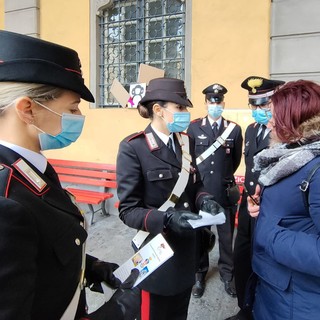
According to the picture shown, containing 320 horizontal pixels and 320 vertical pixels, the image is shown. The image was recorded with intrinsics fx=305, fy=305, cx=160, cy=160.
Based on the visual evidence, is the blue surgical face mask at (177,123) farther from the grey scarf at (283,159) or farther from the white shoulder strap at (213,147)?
the white shoulder strap at (213,147)

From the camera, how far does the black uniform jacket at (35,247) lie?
73 centimetres

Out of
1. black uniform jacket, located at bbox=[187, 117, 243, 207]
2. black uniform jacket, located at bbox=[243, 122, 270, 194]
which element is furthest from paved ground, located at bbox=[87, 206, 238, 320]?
black uniform jacket, located at bbox=[243, 122, 270, 194]

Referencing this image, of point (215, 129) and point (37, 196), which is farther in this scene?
point (215, 129)

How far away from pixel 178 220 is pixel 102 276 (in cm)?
47

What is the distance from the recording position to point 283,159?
138cm

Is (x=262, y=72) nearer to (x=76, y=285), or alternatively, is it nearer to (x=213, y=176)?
(x=213, y=176)

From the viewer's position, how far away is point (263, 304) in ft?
4.96

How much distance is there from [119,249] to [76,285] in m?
2.99

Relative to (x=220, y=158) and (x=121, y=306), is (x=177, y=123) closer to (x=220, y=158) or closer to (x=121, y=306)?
(x=121, y=306)

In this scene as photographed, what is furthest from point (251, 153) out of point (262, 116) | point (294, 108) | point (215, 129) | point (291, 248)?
point (291, 248)

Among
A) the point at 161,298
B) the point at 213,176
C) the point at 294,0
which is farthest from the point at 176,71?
the point at 161,298

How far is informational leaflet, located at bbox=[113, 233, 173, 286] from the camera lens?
1.41 metres

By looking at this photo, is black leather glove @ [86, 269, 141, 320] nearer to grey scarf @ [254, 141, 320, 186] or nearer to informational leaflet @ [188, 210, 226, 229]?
informational leaflet @ [188, 210, 226, 229]

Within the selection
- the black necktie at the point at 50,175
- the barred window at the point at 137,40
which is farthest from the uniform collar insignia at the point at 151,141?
the barred window at the point at 137,40
